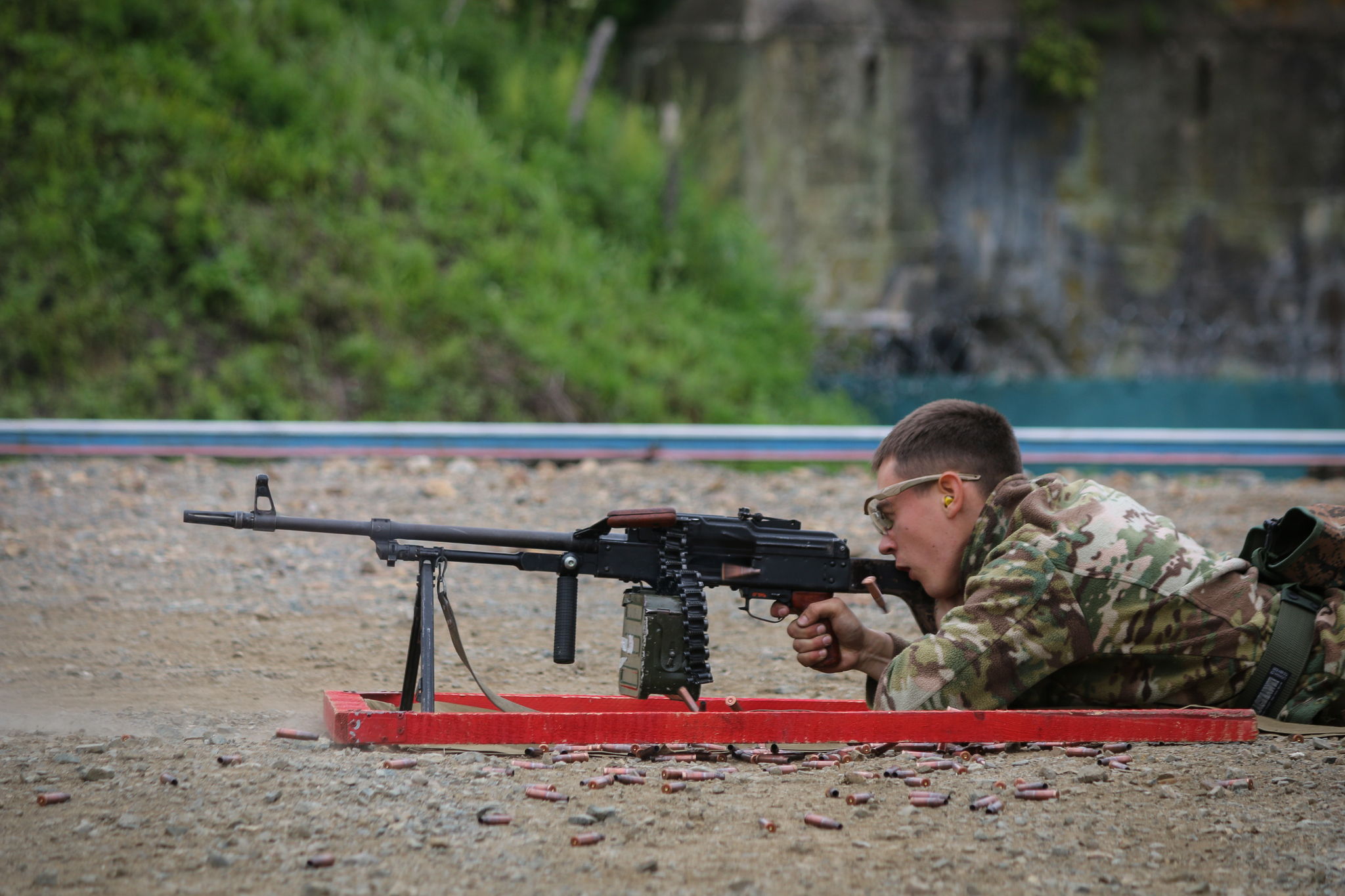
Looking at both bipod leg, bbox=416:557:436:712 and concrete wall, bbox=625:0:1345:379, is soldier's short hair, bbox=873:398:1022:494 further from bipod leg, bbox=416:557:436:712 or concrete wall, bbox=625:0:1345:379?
concrete wall, bbox=625:0:1345:379

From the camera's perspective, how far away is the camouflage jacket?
367cm

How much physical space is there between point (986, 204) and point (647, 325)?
10.9m

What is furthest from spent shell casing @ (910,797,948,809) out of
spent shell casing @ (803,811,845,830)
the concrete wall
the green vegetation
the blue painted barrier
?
the green vegetation

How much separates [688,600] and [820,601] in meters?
0.45

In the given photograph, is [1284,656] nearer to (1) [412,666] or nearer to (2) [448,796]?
(2) [448,796]

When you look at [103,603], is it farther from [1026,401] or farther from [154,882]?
[1026,401]

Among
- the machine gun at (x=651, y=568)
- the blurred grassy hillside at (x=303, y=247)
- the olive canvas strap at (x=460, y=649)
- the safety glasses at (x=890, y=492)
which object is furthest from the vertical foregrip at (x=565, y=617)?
the blurred grassy hillside at (x=303, y=247)

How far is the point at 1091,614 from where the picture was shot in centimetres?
372

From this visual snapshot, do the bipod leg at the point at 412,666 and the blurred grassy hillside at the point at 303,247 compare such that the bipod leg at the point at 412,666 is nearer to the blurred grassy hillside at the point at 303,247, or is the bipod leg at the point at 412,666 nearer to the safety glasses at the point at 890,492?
the safety glasses at the point at 890,492

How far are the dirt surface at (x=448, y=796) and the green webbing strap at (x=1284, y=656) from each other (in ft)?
0.45

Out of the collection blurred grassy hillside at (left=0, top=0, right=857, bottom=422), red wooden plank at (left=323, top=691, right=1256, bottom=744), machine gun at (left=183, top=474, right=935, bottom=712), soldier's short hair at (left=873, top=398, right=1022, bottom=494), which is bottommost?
red wooden plank at (left=323, top=691, right=1256, bottom=744)

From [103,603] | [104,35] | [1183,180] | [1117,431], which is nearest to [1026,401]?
[1183,180]

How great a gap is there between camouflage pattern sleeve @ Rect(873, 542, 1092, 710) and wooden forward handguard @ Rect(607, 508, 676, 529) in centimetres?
82

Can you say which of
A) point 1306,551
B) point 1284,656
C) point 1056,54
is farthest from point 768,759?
point 1056,54
